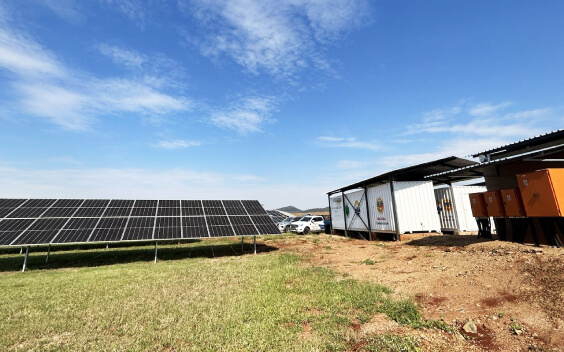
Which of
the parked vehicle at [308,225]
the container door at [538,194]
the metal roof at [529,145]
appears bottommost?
the parked vehicle at [308,225]

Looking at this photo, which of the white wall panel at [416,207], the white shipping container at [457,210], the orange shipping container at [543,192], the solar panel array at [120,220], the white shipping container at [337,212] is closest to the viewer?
the orange shipping container at [543,192]

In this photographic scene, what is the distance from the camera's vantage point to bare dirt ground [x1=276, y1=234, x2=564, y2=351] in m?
4.79

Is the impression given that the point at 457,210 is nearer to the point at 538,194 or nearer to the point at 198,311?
the point at 538,194

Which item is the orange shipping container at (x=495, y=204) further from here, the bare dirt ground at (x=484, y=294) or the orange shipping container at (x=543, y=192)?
the bare dirt ground at (x=484, y=294)

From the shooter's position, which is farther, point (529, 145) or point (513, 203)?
point (529, 145)

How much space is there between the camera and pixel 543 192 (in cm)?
955

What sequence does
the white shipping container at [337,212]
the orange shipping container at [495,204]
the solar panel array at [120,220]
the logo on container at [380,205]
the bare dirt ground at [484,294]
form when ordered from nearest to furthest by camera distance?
the bare dirt ground at [484,294], the orange shipping container at [495,204], the solar panel array at [120,220], the logo on container at [380,205], the white shipping container at [337,212]

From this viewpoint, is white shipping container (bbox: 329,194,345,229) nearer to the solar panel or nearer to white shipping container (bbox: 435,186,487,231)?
white shipping container (bbox: 435,186,487,231)

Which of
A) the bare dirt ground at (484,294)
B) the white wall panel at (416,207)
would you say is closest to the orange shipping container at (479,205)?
the bare dirt ground at (484,294)

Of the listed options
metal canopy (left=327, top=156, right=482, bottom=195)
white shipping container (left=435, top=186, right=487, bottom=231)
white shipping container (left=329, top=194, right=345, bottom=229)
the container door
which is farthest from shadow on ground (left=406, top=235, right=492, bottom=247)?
white shipping container (left=329, top=194, right=345, bottom=229)

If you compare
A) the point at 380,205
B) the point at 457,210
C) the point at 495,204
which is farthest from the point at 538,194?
the point at 380,205

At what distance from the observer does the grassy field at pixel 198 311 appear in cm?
514

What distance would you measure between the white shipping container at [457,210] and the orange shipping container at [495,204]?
726cm

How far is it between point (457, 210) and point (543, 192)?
10.2 meters
